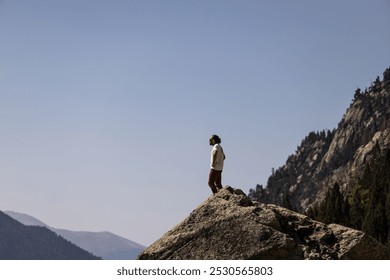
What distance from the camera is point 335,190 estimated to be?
A: 187 meters

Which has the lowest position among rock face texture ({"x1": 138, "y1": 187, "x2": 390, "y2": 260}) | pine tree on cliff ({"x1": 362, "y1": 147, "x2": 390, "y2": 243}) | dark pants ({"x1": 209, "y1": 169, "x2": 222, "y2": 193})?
rock face texture ({"x1": 138, "y1": 187, "x2": 390, "y2": 260})

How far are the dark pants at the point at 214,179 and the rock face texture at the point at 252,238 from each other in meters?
1.61

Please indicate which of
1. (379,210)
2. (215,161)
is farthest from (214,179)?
(379,210)

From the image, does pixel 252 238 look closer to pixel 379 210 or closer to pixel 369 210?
pixel 379 210

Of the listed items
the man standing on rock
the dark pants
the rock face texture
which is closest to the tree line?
the dark pants

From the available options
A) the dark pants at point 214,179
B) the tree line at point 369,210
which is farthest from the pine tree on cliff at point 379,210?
the dark pants at point 214,179

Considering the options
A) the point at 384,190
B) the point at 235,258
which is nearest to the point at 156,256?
the point at 235,258

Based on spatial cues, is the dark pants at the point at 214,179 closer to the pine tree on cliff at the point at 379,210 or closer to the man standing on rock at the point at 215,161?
the man standing on rock at the point at 215,161

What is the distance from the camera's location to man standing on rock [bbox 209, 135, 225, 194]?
69.4 feet

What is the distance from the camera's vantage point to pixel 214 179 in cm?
2148

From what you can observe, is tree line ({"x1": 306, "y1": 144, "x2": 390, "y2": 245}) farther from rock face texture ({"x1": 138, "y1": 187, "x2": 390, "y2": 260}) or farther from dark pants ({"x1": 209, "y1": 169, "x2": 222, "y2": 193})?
Answer: rock face texture ({"x1": 138, "y1": 187, "x2": 390, "y2": 260})

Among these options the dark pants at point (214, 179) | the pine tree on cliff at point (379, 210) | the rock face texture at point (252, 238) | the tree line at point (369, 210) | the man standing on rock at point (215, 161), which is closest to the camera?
the rock face texture at point (252, 238)

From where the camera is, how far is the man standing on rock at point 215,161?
21.1 metres
